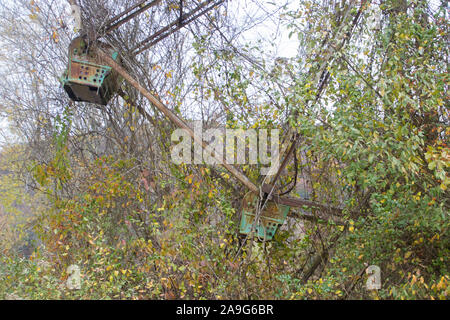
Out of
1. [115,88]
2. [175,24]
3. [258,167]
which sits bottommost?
[258,167]

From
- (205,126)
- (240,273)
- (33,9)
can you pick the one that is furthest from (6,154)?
(240,273)

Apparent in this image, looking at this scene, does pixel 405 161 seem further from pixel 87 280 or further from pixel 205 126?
pixel 87 280

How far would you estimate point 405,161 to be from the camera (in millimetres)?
3145

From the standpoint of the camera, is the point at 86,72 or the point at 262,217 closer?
the point at 86,72

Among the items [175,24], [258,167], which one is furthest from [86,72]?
[258,167]

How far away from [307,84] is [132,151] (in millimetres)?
2817

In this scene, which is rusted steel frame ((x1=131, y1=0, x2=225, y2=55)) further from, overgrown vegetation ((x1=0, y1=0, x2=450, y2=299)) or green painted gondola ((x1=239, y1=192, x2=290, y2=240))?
green painted gondola ((x1=239, y1=192, x2=290, y2=240))

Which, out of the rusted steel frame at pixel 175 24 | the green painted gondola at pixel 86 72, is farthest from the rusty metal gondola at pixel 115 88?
the rusted steel frame at pixel 175 24

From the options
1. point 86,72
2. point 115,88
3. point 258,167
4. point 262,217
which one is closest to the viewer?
point 86,72

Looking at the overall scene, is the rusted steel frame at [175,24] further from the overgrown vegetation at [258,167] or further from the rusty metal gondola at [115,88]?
the rusty metal gondola at [115,88]

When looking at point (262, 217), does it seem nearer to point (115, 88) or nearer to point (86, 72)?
point (115, 88)

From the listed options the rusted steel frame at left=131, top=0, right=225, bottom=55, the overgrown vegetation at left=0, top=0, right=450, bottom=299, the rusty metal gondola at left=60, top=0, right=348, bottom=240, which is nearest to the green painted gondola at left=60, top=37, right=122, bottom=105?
the rusty metal gondola at left=60, top=0, right=348, bottom=240

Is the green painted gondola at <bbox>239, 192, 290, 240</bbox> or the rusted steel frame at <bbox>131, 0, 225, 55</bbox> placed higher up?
the rusted steel frame at <bbox>131, 0, 225, 55</bbox>
